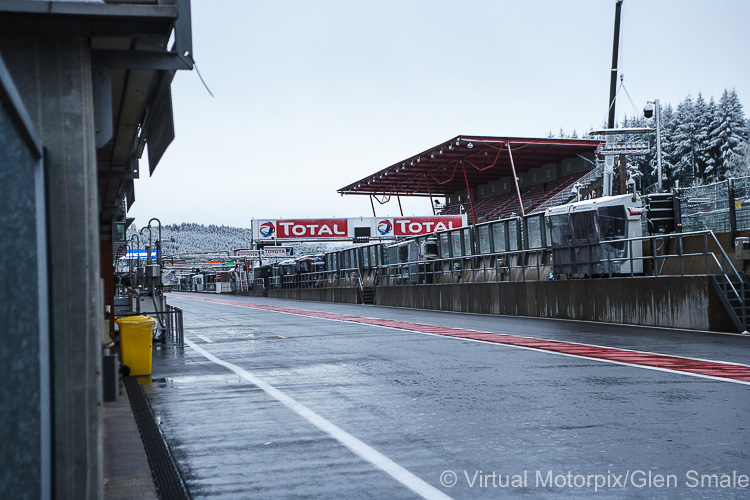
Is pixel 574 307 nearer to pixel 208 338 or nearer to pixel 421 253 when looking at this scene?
pixel 208 338

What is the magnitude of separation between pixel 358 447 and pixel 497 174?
2649 inches

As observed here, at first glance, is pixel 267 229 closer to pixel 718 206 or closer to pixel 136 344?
pixel 718 206

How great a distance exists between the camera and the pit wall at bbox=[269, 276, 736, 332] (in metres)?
18.4

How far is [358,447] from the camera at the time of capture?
6957 millimetres

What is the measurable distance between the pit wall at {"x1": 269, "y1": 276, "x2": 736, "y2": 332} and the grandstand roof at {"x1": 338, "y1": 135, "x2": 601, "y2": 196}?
26.3 metres

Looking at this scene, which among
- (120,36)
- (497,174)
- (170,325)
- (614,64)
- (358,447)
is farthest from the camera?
(497,174)

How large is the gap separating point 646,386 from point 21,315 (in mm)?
7929

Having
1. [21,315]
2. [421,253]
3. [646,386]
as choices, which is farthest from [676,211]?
[21,315]

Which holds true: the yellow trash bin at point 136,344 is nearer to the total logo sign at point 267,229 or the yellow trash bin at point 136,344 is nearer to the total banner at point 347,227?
the total banner at point 347,227

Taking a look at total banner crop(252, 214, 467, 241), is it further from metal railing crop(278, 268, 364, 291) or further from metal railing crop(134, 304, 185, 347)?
metal railing crop(134, 304, 185, 347)

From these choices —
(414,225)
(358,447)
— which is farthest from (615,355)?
(414,225)

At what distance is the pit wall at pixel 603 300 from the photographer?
723 inches

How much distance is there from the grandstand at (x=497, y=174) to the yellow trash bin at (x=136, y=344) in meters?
40.0

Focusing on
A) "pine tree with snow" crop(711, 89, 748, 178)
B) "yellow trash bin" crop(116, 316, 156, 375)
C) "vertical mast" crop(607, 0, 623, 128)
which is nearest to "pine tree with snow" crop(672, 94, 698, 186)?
"pine tree with snow" crop(711, 89, 748, 178)
